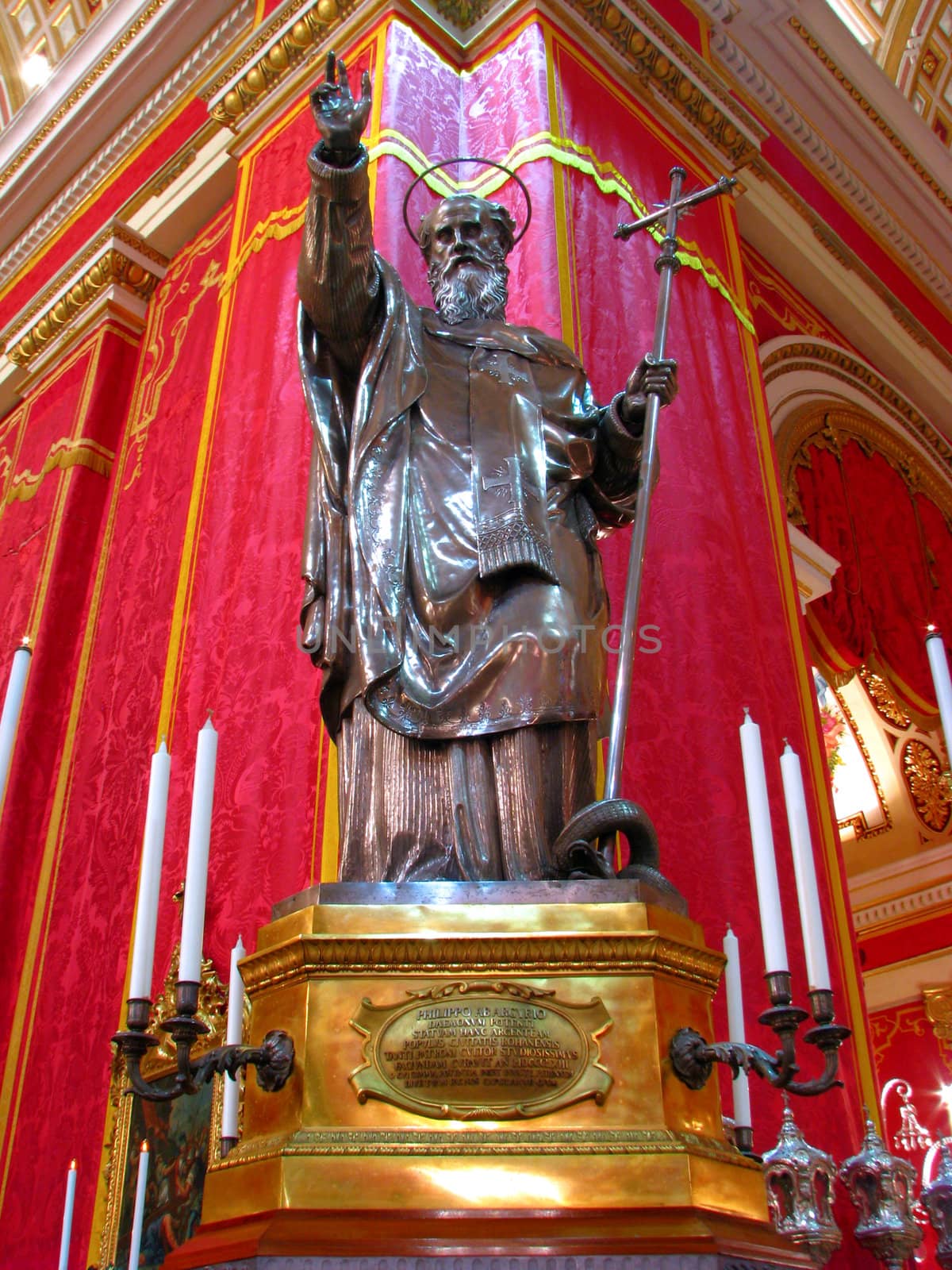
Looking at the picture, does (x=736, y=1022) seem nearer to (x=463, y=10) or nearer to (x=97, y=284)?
(x=463, y=10)

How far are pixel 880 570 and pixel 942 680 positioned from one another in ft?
19.4

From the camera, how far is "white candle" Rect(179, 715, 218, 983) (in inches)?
61.9

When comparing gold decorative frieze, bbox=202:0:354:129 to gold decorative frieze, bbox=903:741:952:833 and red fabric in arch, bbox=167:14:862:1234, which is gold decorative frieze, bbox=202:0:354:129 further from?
gold decorative frieze, bbox=903:741:952:833

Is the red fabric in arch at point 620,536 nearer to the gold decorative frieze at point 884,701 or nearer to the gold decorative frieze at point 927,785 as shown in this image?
the gold decorative frieze at point 884,701

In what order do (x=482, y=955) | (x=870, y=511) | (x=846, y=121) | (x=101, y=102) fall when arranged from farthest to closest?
1. (x=870, y=511)
2. (x=846, y=121)
3. (x=101, y=102)
4. (x=482, y=955)

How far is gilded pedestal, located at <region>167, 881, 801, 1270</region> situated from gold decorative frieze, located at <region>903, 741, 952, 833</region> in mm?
8031

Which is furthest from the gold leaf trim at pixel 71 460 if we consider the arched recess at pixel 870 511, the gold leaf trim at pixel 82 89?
the arched recess at pixel 870 511

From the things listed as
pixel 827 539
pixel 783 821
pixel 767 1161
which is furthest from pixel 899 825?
pixel 767 1161

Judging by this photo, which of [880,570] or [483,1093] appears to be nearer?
[483,1093]

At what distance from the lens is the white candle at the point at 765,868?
164cm

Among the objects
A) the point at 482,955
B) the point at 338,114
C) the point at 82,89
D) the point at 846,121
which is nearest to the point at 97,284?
the point at 82,89

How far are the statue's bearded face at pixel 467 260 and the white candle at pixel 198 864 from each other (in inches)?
35.7

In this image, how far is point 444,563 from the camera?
71.6 inches

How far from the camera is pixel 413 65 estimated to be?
15.9 ft
